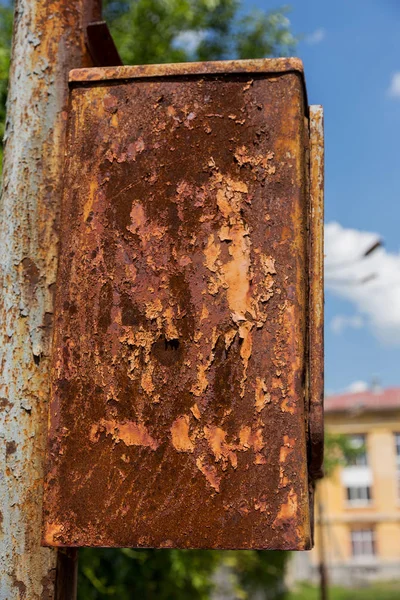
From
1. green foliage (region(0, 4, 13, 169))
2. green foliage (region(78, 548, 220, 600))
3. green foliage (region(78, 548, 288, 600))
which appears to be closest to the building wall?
green foliage (region(78, 548, 288, 600))

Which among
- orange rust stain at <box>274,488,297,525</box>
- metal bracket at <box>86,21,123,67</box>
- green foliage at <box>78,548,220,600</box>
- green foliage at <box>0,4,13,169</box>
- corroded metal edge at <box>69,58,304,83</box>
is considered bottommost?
green foliage at <box>78,548,220,600</box>

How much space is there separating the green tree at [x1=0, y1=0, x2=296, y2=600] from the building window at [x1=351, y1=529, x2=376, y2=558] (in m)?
22.4

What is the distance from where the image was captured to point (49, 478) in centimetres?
98

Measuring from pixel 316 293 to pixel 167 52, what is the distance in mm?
6229

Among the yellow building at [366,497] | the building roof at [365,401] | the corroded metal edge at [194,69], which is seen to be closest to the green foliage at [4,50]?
the corroded metal edge at [194,69]

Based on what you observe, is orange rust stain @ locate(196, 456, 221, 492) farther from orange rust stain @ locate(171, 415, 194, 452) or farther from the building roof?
the building roof

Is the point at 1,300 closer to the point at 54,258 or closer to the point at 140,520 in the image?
the point at 54,258

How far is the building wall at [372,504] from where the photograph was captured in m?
29.6

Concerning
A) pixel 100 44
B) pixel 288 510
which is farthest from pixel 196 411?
pixel 100 44

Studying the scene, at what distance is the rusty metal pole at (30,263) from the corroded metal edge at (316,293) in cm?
39

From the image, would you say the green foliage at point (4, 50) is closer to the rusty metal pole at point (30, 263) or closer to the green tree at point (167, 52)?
the green tree at point (167, 52)

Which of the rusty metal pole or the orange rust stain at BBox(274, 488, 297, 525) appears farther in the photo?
the rusty metal pole

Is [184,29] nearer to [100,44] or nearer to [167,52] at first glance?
[167,52]

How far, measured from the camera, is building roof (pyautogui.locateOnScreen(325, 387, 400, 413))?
2967cm
